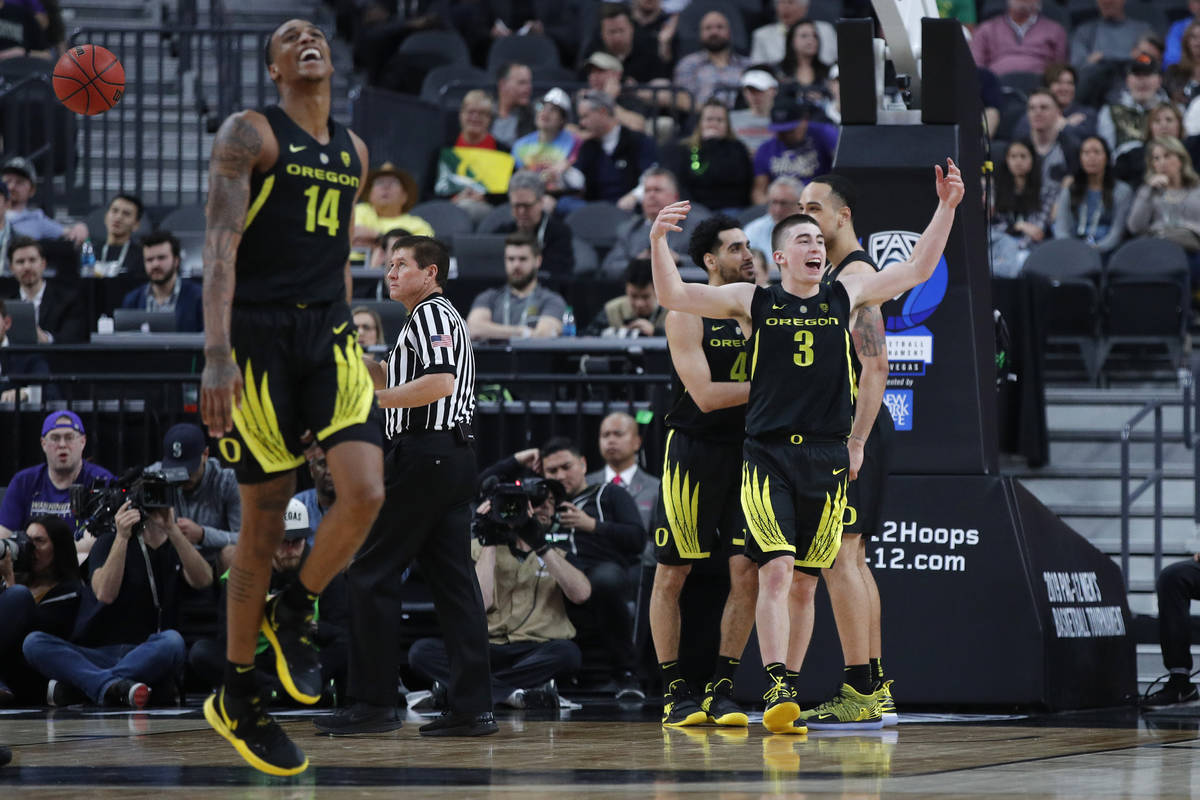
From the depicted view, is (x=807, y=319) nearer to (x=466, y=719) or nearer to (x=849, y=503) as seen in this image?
(x=849, y=503)

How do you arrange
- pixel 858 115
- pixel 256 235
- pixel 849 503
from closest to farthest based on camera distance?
pixel 256 235 → pixel 849 503 → pixel 858 115

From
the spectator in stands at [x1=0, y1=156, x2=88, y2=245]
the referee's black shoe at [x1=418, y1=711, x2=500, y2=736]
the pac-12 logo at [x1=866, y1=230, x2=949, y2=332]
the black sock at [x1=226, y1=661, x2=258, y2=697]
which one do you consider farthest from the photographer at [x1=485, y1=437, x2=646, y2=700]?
the spectator in stands at [x1=0, y1=156, x2=88, y2=245]

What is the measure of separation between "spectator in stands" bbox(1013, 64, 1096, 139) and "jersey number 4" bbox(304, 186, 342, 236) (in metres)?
10.9

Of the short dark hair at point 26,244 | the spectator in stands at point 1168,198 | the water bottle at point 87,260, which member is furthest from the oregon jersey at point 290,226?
the spectator in stands at point 1168,198

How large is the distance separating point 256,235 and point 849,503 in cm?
313

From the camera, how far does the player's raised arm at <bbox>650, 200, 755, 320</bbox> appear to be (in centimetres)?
720

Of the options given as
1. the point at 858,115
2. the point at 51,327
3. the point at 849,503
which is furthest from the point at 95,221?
the point at 849,503

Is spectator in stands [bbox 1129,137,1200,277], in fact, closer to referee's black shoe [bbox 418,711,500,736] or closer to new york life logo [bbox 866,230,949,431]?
new york life logo [bbox 866,230,949,431]

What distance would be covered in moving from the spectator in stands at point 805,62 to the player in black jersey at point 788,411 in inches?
375

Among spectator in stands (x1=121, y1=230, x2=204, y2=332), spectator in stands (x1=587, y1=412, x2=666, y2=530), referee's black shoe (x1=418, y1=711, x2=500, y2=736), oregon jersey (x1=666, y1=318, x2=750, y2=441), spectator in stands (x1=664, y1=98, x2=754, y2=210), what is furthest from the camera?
spectator in stands (x1=664, y1=98, x2=754, y2=210)

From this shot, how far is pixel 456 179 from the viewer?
15898mm

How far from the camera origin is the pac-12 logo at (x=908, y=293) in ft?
29.0

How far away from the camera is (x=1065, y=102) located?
1631cm

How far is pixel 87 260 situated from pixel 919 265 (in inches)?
338
